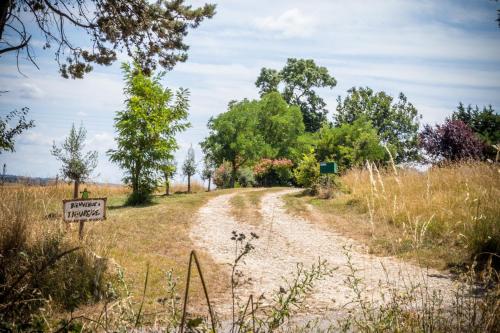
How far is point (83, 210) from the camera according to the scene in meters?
5.62

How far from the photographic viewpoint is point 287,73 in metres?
41.5

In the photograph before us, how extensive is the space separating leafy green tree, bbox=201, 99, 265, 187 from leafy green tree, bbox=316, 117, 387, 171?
22.7 feet

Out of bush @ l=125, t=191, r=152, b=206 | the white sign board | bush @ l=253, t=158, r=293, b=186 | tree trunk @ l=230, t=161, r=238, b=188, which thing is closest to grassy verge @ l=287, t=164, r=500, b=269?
the white sign board

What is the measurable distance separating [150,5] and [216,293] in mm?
5610

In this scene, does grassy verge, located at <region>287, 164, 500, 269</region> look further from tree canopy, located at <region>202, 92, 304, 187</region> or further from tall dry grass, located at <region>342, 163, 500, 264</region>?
tree canopy, located at <region>202, 92, 304, 187</region>

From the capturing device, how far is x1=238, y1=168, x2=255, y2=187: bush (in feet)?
94.4

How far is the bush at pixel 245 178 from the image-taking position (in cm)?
2877

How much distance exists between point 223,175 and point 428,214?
22.1 m

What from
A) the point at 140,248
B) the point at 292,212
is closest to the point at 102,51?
the point at 140,248

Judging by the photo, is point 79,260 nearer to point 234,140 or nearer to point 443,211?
point 443,211

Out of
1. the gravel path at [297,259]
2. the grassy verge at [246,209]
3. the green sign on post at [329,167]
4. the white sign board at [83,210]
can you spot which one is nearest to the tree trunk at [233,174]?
the grassy verge at [246,209]

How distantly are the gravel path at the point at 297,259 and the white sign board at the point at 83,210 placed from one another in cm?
255

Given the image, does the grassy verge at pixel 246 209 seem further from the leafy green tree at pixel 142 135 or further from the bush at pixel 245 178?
the bush at pixel 245 178

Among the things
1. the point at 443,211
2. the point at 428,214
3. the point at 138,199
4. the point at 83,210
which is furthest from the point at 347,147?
the point at 83,210
